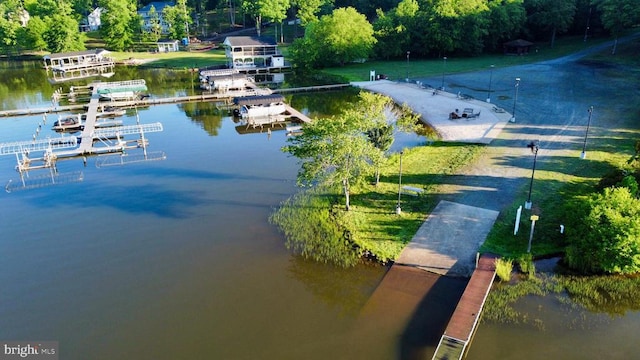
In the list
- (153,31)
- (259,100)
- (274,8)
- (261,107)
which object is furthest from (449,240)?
(153,31)

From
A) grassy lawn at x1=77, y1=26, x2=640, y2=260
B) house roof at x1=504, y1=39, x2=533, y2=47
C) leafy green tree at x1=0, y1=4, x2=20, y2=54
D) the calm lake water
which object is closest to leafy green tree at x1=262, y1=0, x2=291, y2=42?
house roof at x1=504, y1=39, x2=533, y2=47

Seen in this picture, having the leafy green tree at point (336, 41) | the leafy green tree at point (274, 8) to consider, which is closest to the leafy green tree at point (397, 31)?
the leafy green tree at point (336, 41)

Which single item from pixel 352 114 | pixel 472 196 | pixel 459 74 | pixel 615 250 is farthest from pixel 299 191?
pixel 459 74

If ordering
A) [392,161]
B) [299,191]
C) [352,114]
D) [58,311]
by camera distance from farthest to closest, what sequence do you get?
[392,161] → [299,191] → [352,114] → [58,311]

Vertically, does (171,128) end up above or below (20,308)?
above

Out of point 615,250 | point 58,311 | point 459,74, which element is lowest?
point 58,311

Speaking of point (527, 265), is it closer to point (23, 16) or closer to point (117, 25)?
point (117, 25)

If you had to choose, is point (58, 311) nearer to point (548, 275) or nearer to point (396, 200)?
point (396, 200)
